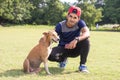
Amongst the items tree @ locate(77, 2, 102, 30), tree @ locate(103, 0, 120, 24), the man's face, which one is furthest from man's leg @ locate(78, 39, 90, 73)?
tree @ locate(103, 0, 120, 24)

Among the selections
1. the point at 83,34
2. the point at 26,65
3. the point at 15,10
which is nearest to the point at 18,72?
the point at 26,65


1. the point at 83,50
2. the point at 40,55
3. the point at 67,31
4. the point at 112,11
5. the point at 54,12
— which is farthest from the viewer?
the point at 54,12

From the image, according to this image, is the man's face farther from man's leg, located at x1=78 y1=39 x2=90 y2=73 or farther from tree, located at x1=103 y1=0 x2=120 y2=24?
tree, located at x1=103 y1=0 x2=120 y2=24

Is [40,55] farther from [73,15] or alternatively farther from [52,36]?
[73,15]

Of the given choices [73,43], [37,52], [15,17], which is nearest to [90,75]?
[73,43]

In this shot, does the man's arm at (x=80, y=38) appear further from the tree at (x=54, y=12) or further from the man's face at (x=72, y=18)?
the tree at (x=54, y=12)

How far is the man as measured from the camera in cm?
757

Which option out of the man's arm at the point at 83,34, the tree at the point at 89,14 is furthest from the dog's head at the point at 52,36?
the tree at the point at 89,14

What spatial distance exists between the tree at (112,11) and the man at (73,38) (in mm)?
56586

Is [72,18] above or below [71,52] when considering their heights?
above

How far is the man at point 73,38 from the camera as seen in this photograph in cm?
757

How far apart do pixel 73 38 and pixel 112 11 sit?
194 ft

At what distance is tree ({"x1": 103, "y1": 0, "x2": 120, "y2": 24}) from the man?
5659 cm

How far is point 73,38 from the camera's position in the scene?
26.4 ft
